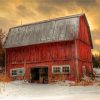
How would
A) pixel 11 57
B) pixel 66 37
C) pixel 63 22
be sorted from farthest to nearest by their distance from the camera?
pixel 11 57
pixel 63 22
pixel 66 37

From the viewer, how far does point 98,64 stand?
5569 centimetres

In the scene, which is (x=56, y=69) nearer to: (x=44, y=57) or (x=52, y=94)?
(x=44, y=57)

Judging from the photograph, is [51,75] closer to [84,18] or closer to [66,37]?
[66,37]

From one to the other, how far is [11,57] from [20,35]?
336 centimetres

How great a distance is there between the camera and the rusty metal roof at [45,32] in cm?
3303

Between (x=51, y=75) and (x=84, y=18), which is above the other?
(x=84, y=18)

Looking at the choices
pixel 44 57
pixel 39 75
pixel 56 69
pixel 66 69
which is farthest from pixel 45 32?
pixel 66 69

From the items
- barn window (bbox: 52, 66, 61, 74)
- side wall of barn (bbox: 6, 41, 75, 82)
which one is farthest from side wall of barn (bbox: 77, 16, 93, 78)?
barn window (bbox: 52, 66, 61, 74)

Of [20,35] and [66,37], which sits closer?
[66,37]

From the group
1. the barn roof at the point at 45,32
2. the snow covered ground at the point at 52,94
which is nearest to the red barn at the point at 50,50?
the barn roof at the point at 45,32

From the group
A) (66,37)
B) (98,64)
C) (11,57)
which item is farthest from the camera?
(98,64)

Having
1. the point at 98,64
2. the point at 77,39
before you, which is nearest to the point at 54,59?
the point at 77,39

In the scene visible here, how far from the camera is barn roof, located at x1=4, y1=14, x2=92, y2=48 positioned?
33031 mm

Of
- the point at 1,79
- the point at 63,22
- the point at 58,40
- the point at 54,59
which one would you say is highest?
the point at 63,22
